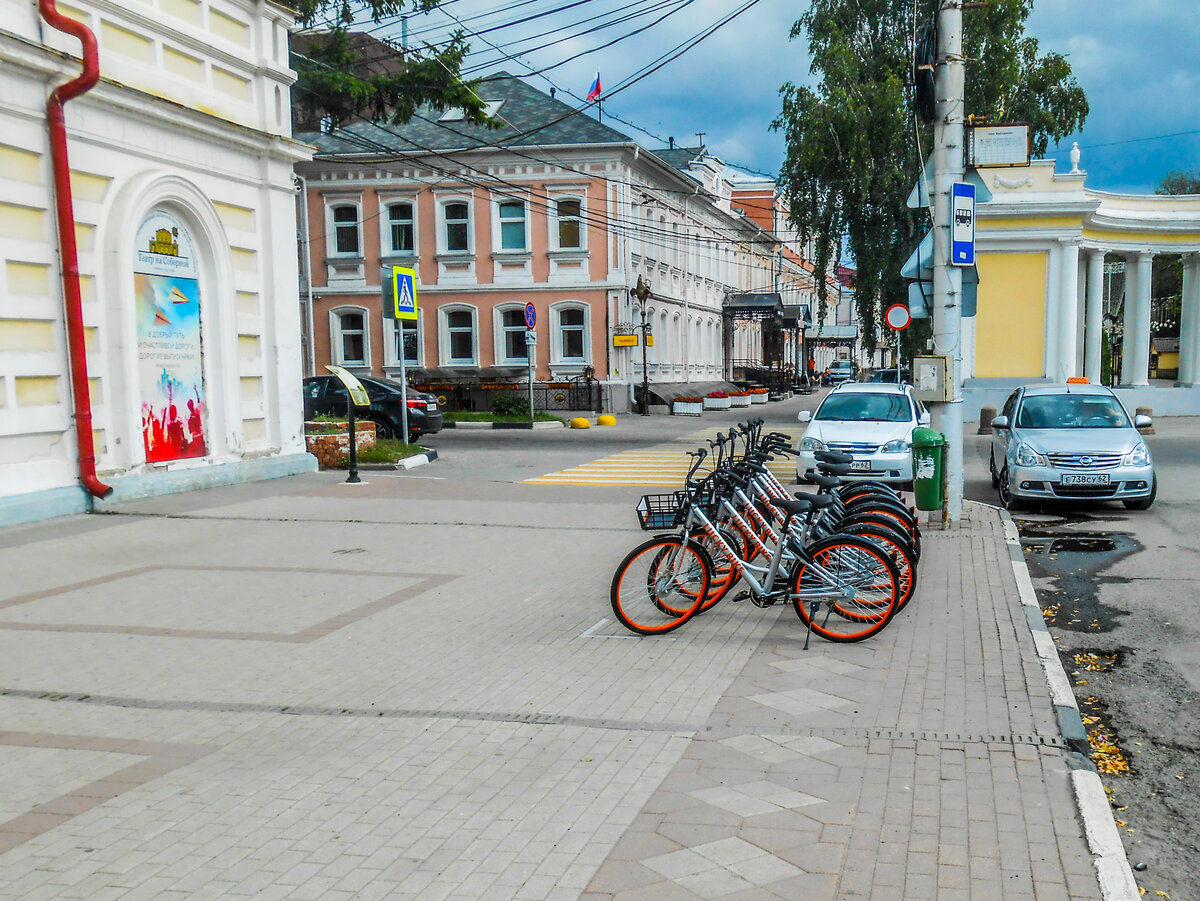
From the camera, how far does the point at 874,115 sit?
31562 mm

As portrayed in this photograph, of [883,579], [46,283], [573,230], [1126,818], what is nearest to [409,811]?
[1126,818]

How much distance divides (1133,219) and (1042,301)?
14.7 feet

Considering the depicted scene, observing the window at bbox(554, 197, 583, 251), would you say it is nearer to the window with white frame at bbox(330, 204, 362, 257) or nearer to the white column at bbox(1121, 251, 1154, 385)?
the window with white frame at bbox(330, 204, 362, 257)

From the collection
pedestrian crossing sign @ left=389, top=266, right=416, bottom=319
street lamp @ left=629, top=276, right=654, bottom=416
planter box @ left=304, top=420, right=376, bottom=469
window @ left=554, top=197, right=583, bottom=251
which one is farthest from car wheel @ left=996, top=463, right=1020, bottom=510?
window @ left=554, top=197, right=583, bottom=251

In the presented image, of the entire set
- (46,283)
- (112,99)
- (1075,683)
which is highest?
(112,99)

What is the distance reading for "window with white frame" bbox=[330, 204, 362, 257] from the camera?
37.4 metres

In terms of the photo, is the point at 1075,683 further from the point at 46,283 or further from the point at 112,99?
the point at 112,99

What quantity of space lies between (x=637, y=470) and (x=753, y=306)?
108ft

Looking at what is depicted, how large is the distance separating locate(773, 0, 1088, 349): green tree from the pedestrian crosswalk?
13497mm

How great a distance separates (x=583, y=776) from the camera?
186 inches

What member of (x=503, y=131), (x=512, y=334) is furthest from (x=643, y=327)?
(x=503, y=131)

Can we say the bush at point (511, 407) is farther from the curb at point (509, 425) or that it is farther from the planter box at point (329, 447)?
the planter box at point (329, 447)

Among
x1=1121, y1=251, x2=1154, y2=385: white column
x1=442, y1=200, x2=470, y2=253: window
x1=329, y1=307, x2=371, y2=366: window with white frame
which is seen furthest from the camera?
x1=329, y1=307, x2=371, y2=366: window with white frame

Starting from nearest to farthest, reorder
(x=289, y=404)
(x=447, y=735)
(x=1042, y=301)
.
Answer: (x=447, y=735)
(x=289, y=404)
(x=1042, y=301)
